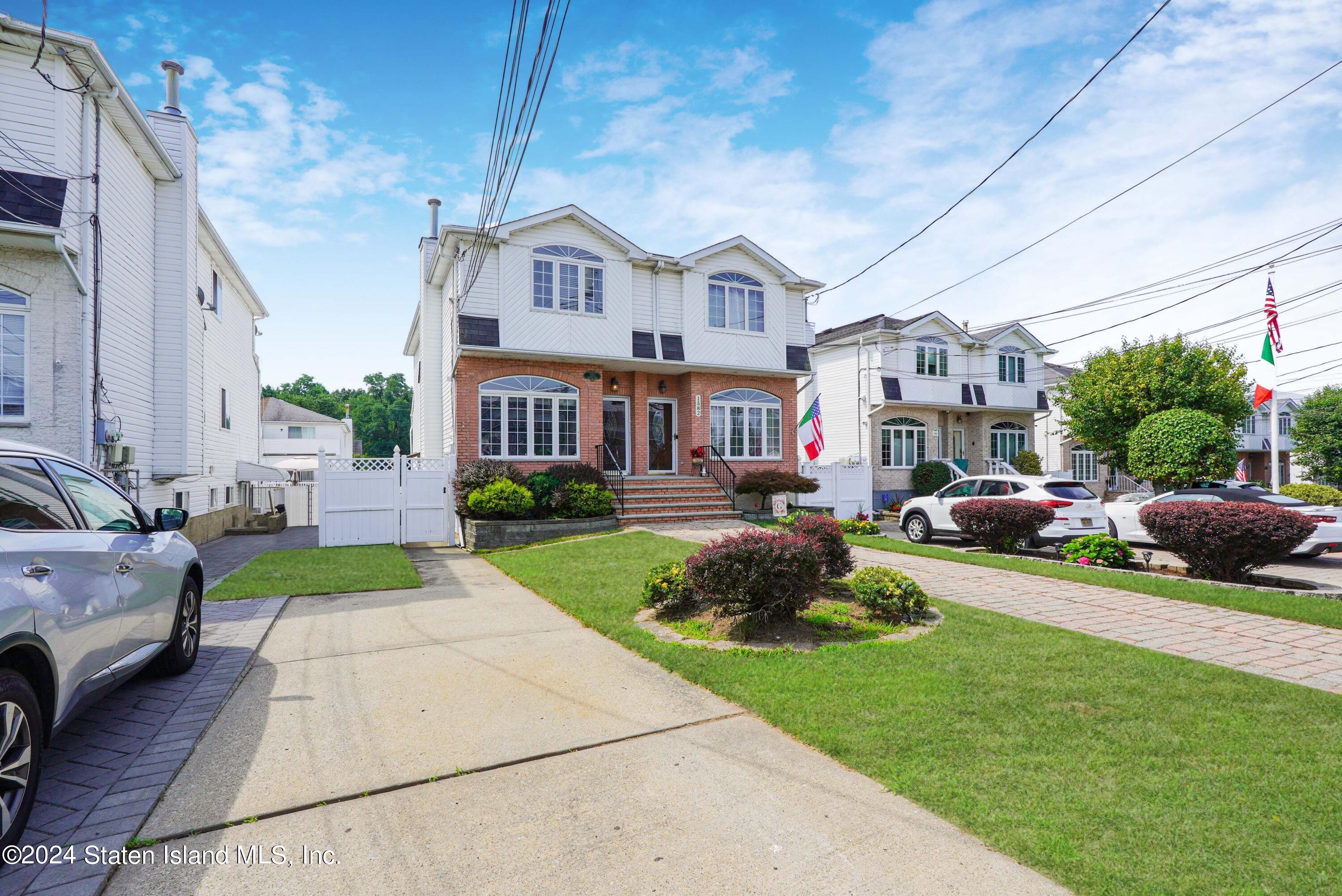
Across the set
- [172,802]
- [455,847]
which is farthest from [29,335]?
[455,847]

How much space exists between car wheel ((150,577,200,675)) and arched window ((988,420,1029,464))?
28.7 metres

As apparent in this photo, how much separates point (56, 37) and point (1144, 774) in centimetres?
1520

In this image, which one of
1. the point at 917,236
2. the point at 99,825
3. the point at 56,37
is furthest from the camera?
the point at 917,236

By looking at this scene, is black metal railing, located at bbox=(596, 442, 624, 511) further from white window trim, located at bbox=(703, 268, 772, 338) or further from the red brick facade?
white window trim, located at bbox=(703, 268, 772, 338)

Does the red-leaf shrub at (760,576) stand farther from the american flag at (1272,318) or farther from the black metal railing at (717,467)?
the american flag at (1272,318)

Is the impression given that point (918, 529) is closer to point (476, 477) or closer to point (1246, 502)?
point (1246, 502)

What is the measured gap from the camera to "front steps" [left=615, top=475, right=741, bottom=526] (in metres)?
17.0

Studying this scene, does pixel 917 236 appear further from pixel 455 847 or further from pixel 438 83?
pixel 455 847

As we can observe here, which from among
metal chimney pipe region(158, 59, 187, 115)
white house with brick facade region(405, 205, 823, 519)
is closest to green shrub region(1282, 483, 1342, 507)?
white house with brick facade region(405, 205, 823, 519)

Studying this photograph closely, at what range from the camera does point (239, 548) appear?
15062mm

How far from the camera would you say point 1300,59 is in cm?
924

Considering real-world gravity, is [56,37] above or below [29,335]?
above

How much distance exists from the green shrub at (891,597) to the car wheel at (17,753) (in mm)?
6138

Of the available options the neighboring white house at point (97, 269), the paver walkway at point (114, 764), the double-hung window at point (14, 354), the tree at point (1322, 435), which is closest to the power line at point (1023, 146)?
the paver walkway at point (114, 764)
